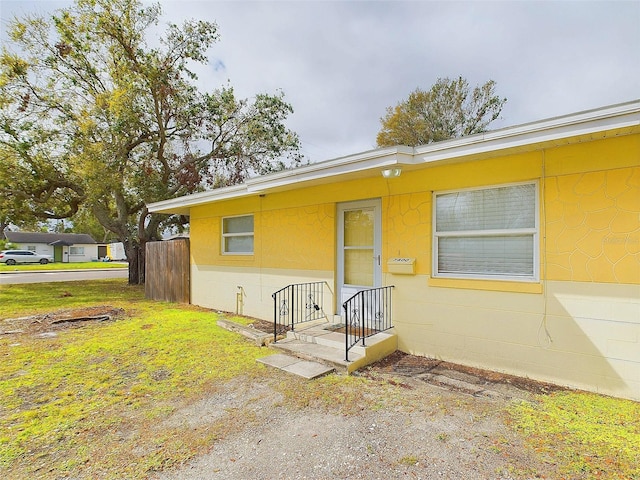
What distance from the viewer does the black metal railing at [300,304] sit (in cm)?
642

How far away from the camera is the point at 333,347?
502 centimetres

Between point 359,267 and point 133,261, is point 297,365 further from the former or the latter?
point 133,261

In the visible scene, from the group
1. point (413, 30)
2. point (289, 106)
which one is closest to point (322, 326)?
point (413, 30)

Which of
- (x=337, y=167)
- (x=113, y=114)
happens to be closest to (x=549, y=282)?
(x=337, y=167)

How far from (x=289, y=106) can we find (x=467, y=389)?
15.0 metres

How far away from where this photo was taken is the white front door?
5684mm

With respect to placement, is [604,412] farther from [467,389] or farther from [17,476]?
[17,476]

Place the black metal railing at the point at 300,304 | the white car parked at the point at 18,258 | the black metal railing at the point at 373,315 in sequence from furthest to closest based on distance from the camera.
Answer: the white car parked at the point at 18,258, the black metal railing at the point at 300,304, the black metal railing at the point at 373,315

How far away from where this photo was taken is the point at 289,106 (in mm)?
16125

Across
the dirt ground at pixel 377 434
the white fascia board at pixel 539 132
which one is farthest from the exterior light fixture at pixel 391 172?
the dirt ground at pixel 377 434

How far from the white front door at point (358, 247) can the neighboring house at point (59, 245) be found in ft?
147

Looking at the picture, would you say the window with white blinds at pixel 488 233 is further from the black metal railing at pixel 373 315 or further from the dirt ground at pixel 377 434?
Answer: the dirt ground at pixel 377 434

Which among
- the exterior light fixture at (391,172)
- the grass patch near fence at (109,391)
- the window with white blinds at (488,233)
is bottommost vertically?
the grass patch near fence at (109,391)

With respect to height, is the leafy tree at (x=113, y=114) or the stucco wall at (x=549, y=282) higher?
the leafy tree at (x=113, y=114)
